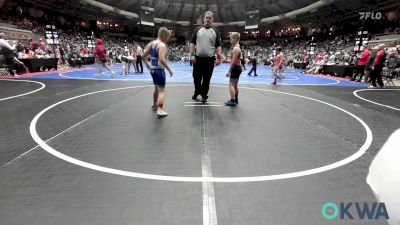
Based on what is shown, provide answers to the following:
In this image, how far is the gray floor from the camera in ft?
7.41

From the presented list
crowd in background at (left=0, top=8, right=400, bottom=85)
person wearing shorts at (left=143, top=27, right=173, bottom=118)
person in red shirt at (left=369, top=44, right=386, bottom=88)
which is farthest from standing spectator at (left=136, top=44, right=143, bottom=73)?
person in red shirt at (left=369, top=44, right=386, bottom=88)

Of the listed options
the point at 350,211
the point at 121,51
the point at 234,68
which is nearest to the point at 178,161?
the point at 350,211

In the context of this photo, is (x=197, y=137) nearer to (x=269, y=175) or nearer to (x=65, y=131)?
(x=269, y=175)

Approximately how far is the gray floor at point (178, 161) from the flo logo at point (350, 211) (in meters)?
0.06

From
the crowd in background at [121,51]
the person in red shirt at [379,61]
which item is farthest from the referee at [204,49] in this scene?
the crowd in background at [121,51]

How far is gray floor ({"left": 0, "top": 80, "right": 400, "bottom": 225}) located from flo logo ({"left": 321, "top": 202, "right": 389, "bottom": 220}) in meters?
0.06

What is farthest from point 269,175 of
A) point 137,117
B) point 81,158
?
point 137,117

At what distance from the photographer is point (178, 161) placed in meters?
3.31

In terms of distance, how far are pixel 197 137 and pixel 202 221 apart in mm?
2171

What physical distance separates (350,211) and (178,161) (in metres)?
1.87

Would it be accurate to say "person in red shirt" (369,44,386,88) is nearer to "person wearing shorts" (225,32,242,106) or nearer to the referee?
"person wearing shorts" (225,32,242,106)

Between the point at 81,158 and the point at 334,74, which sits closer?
the point at 81,158

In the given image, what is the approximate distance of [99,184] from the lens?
2.69 meters

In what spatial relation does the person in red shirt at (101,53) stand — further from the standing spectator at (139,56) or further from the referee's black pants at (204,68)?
the referee's black pants at (204,68)
